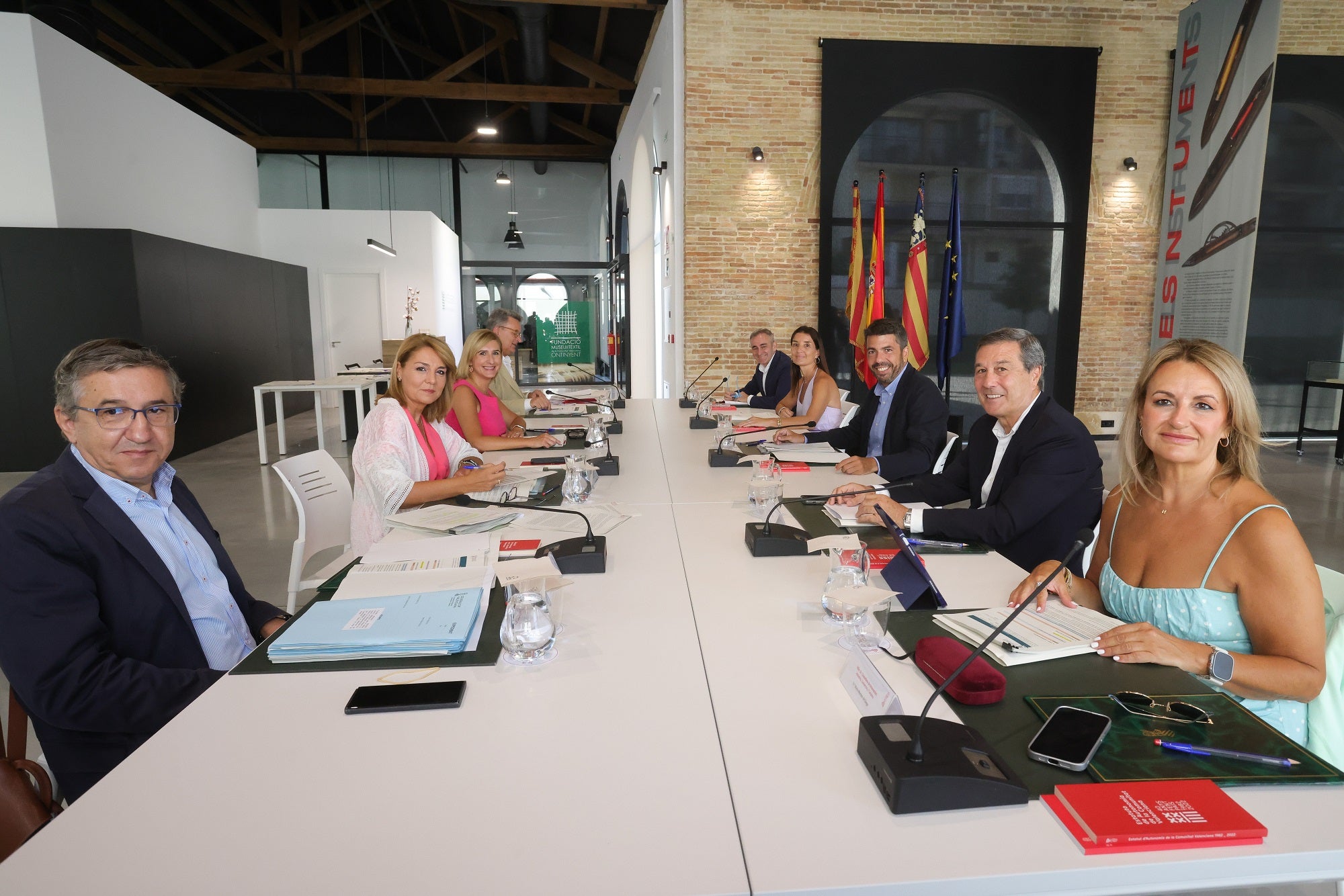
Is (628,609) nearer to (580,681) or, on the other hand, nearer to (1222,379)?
(580,681)

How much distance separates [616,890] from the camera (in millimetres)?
865

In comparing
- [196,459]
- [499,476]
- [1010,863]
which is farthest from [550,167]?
[1010,863]

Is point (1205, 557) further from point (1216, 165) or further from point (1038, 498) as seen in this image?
point (1216, 165)

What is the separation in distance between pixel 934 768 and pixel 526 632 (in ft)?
2.42

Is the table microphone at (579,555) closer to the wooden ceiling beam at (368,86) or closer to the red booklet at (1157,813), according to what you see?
the red booklet at (1157,813)

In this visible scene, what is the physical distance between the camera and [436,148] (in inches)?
555

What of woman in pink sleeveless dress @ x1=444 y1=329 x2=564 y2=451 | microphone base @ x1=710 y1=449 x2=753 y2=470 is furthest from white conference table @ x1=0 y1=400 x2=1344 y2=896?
woman in pink sleeveless dress @ x1=444 y1=329 x2=564 y2=451

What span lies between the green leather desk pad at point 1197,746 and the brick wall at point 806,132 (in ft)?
23.2

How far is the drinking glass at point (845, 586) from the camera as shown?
60.5 inches

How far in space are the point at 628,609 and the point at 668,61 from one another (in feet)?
25.6

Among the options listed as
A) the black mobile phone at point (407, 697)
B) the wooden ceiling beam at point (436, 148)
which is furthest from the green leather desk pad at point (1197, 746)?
the wooden ceiling beam at point (436, 148)

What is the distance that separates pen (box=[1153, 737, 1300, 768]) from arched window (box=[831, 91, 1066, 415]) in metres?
7.21

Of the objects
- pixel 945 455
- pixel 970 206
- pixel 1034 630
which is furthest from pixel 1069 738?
pixel 970 206

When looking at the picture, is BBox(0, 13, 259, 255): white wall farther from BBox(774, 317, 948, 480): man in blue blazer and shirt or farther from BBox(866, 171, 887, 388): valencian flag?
BBox(866, 171, 887, 388): valencian flag
